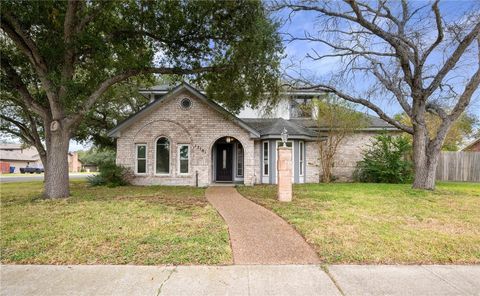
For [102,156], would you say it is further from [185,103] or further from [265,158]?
[265,158]

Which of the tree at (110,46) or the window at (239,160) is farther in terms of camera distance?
the window at (239,160)

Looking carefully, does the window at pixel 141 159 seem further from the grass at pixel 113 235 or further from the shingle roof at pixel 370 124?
the shingle roof at pixel 370 124

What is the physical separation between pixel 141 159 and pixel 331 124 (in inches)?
435

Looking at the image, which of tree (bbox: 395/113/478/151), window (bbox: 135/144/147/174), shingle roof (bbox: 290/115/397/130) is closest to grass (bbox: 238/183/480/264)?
window (bbox: 135/144/147/174)

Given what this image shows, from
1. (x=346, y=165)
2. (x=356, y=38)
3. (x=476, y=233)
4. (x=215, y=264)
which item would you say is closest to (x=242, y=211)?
(x=215, y=264)

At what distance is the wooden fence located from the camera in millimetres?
19359

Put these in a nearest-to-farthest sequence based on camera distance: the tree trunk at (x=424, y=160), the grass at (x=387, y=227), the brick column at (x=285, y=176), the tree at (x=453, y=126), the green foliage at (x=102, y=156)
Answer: the grass at (x=387, y=227), the brick column at (x=285, y=176), the tree trunk at (x=424, y=160), the green foliage at (x=102, y=156), the tree at (x=453, y=126)

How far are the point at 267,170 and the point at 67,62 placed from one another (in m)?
10.9

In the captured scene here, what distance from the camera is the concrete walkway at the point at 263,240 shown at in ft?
15.1

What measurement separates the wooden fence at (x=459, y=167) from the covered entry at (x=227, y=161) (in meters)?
13.9

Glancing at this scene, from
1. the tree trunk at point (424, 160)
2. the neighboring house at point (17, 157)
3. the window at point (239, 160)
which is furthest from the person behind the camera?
the neighboring house at point (17, 157)

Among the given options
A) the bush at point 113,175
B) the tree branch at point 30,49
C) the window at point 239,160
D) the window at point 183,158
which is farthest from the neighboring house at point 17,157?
the tree branch at point 30,49

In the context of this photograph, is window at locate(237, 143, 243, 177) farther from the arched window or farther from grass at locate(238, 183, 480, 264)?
grass at locate(238, 183, 480, 264)

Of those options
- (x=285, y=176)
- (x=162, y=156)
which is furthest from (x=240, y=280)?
(x=162, y=156)
